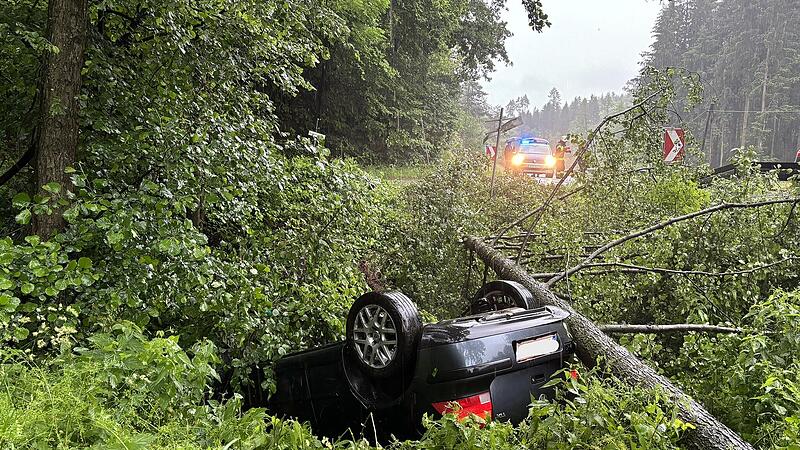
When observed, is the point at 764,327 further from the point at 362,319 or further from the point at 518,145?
the point at 518,145

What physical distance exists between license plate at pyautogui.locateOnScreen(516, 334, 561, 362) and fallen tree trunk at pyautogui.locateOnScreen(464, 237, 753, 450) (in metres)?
0.30

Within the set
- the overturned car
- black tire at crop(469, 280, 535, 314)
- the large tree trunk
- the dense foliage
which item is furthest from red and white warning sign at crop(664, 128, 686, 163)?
the dense foliage

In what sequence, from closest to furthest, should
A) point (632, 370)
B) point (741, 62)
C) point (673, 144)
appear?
point (632, 370) < point (673, 144) < point (741, 62)

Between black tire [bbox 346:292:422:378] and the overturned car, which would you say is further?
black tire [bbox 346:292:422:378]

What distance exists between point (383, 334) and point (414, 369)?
1.44ft

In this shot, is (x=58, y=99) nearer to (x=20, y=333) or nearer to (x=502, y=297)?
(x=20, y=333)

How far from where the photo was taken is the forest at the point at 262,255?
203 cm

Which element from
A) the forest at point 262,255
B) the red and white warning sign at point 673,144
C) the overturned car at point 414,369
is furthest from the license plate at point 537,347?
the red and white warning sign at point 673,144

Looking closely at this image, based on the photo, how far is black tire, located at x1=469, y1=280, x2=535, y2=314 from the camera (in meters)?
3.72

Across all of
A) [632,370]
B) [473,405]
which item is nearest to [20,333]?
[473,405]

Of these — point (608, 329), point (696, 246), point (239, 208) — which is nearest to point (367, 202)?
point (239, 208)

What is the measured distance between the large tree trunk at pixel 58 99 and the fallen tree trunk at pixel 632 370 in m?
3.69

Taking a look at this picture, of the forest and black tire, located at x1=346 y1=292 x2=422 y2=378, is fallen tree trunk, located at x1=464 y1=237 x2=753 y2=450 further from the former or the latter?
black tire, located at x1=346 y1=292 x2=422 y2=378

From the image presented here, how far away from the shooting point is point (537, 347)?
9.26ft
